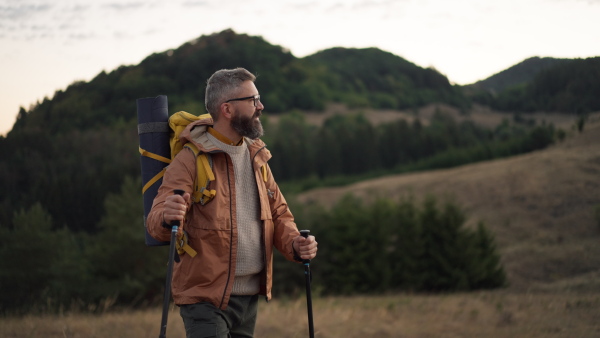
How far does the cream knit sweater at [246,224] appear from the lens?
369 cm

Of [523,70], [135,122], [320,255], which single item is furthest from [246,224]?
[135,122]

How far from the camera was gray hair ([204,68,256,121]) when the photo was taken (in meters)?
3.77

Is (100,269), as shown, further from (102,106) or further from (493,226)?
(102,106)

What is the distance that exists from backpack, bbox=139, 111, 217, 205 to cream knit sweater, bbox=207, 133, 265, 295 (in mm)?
143

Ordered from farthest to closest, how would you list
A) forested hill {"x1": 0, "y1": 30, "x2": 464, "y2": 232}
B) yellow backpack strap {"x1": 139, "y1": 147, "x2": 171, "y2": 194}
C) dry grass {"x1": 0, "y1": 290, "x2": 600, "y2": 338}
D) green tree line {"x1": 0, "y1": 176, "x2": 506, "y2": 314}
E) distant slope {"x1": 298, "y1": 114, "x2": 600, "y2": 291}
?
1. distant slope {"x1": 298, "y1": 114, "x2": 600, "y2": 291}
2. forested hill {"x1": 0, "y1": 30, "x2": 464, "y2": 232}
3. green tree line {"x1": 0, "y1": 176, "x2": 506, "y2": 314}
4. dry grass {"x1": 0, "y1": 290, "x2": 600, "y2": 338}
5. yellow backpack strap {"x1": 139, "y1": 147, "x2": 171, "y2": 194}

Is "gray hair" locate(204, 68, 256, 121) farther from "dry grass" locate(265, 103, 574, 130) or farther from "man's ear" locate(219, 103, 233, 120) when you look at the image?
"dry grass" locate(265, 103, 574, 130)

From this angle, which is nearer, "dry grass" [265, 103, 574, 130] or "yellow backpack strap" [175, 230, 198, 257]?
"yellow backpack strap" [175, 230, 198, 257]

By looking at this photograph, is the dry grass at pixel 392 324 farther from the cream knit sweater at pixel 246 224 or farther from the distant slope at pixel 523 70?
the distant slope at pixel 523 70

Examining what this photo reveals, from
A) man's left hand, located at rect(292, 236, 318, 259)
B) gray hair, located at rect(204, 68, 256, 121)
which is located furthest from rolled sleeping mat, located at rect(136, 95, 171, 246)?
man's left hand, located at rect(292, 236, 318, 259)

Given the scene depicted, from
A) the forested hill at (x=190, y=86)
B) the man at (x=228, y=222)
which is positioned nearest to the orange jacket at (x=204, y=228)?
the man at (x=228, y=222)

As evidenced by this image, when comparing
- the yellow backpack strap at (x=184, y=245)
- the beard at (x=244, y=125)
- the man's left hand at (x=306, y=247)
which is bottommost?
the man's left hand at (x=306, y=247)

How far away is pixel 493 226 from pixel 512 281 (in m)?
20.2

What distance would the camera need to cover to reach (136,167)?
72.4 metres

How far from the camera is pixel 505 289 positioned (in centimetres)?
3853
